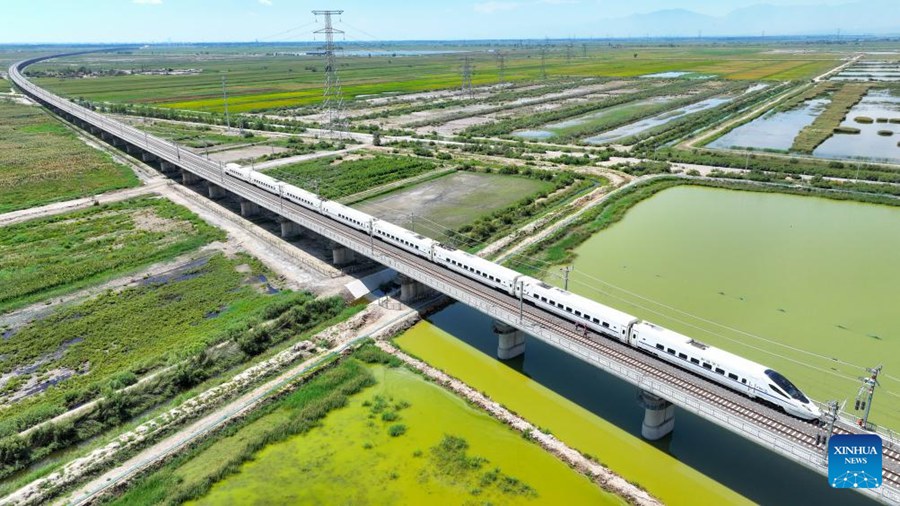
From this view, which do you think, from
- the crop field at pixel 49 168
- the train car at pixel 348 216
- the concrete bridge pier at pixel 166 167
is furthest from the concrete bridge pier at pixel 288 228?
the concrete bridge pier at pixel 166 167

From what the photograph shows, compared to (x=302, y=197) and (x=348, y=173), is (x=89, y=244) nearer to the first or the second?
(x=302, y=197)

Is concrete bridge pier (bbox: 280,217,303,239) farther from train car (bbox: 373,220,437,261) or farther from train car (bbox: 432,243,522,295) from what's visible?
train car (bbox: 432,243,522,295)

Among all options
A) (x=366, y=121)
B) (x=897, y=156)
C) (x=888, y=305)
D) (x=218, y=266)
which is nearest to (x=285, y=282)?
(x=218, y=266)

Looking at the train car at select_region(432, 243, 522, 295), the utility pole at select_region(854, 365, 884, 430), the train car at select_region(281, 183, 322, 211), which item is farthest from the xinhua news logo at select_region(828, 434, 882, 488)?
the train car at select_region(281, 183, 322, 211)

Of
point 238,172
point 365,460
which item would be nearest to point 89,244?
point 238,172

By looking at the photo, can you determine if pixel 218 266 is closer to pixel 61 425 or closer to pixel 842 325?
pixel 61 425

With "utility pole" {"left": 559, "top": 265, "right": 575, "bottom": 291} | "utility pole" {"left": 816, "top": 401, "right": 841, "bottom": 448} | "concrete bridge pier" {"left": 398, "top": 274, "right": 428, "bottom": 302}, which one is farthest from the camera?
"concrete bridge pier" {"left": 398, "top": 274, "right": 428, "bottom": 302}
